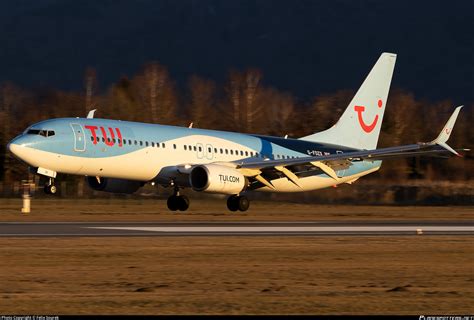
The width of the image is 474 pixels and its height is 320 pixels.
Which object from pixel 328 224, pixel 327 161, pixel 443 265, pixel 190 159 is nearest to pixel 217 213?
pixel 190 159

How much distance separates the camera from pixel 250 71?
11150 centimetres

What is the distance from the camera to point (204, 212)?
4525 centimetres

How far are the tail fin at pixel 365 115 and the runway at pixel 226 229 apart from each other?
1334 cm

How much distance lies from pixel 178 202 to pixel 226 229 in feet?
38.3

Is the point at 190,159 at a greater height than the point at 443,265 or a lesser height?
greater

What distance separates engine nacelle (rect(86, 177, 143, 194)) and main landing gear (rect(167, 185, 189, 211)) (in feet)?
4.87

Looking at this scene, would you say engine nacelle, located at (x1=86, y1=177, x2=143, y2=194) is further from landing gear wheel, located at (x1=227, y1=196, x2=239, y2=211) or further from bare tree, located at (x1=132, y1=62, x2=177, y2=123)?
bare tree, located at (x1=132, y1=62, x2=177, y2=123)

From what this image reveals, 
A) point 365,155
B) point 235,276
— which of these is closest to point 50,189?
point 365,155

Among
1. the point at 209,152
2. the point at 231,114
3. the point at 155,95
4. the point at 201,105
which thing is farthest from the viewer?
the point at 201,105

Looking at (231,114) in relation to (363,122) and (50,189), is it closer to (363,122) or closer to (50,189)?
(363,122)

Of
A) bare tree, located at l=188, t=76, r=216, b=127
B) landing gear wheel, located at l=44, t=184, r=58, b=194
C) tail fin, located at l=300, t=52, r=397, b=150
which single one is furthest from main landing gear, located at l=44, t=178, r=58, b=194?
bare tree, located at l=188, t=76, r=216, b=127

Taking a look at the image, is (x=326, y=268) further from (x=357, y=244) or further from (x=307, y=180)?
(x=307, y=180)

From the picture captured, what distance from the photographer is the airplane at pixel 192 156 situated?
4141 centimetres

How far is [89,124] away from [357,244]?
16769 millimetres
